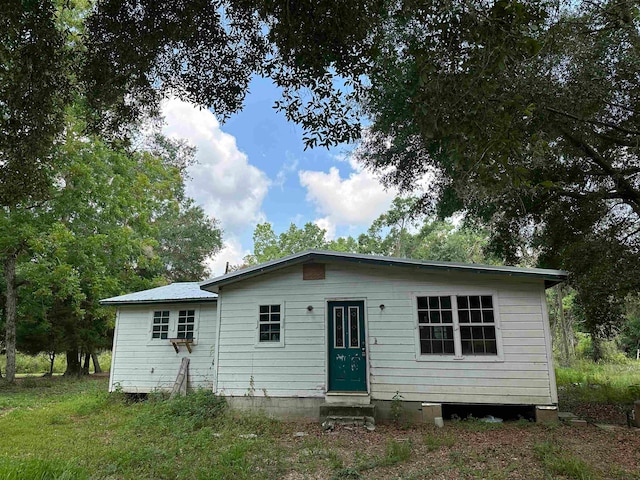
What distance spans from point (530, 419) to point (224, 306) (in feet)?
22.2

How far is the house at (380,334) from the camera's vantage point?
7.90 metres

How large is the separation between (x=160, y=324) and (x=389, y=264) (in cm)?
699

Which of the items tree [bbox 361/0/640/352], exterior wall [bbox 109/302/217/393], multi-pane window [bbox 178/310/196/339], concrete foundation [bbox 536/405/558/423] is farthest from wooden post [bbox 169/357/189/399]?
concrete foundation [bbox 536/405/558/423]

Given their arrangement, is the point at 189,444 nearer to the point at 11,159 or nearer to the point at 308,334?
the point at 308,334

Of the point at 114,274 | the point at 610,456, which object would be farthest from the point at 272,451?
the point at 114,274

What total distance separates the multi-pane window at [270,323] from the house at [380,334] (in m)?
0.02

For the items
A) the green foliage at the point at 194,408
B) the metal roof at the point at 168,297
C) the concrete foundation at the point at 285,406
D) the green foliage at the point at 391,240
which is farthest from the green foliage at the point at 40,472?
the green foliage at the point at 391,240

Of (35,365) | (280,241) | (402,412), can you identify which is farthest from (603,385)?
(35,365)

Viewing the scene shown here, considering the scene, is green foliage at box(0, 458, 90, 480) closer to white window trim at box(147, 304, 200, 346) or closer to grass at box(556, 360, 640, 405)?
white window trim at box(147, 304, 200, 346)

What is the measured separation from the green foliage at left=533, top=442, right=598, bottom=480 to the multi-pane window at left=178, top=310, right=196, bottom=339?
28.4 ft

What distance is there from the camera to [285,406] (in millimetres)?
8656

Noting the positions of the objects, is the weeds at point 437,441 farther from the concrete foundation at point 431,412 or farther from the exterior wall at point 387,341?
the exterior wall at point 387,341

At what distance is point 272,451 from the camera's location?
6180mm

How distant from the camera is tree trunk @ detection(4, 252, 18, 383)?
1502cm
